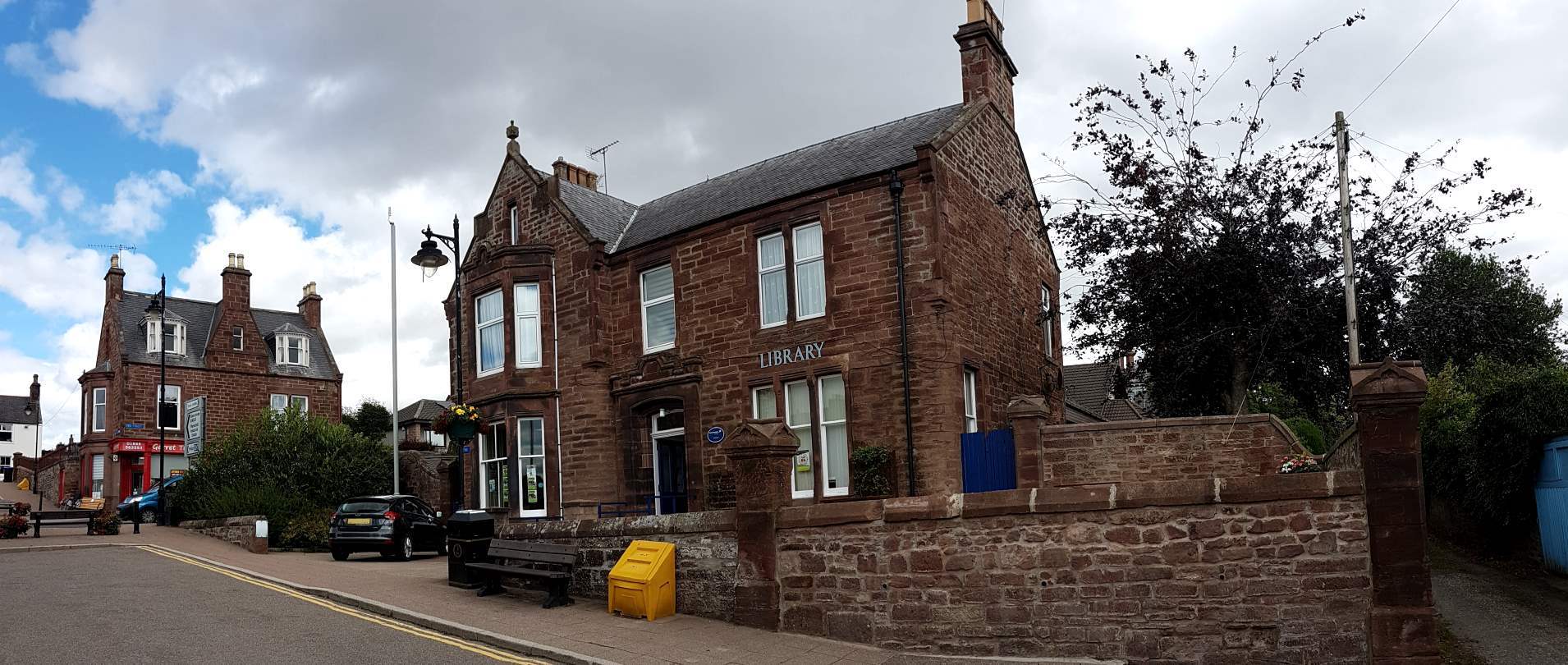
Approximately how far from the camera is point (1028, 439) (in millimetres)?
17578

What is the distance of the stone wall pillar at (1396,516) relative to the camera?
9.74 metres

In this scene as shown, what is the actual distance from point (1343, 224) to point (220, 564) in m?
20.3

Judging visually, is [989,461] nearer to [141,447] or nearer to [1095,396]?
[1095,396]

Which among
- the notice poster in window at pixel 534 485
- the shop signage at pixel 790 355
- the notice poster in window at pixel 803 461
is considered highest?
the shop signage at pixel 790 355

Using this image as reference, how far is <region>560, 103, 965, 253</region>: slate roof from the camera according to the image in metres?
20.3

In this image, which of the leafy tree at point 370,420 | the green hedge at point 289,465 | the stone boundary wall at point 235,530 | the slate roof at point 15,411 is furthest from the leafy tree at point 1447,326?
the slate roof at point 15,411

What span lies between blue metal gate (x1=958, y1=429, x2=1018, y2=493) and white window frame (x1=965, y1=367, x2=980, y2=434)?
812mm

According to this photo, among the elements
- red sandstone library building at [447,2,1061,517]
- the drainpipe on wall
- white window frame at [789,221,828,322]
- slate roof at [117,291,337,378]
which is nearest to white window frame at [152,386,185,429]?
slate roof at [117,291,337,378]

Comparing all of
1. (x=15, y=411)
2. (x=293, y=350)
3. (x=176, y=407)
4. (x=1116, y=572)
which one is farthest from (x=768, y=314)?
(x=15, y=411)

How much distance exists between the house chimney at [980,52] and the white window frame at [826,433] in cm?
644

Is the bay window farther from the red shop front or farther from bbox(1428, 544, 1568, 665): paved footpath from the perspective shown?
the red shop front

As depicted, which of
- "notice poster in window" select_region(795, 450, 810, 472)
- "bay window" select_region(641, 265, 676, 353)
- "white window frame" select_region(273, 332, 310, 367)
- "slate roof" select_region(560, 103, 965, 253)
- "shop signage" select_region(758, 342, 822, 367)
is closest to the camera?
"notice poster in window" select_region(795, 450, 810, 472)

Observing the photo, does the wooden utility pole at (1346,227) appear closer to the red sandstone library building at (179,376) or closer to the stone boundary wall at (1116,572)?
the stone boundary wall at (1116,572)

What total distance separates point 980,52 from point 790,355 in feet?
23.9
